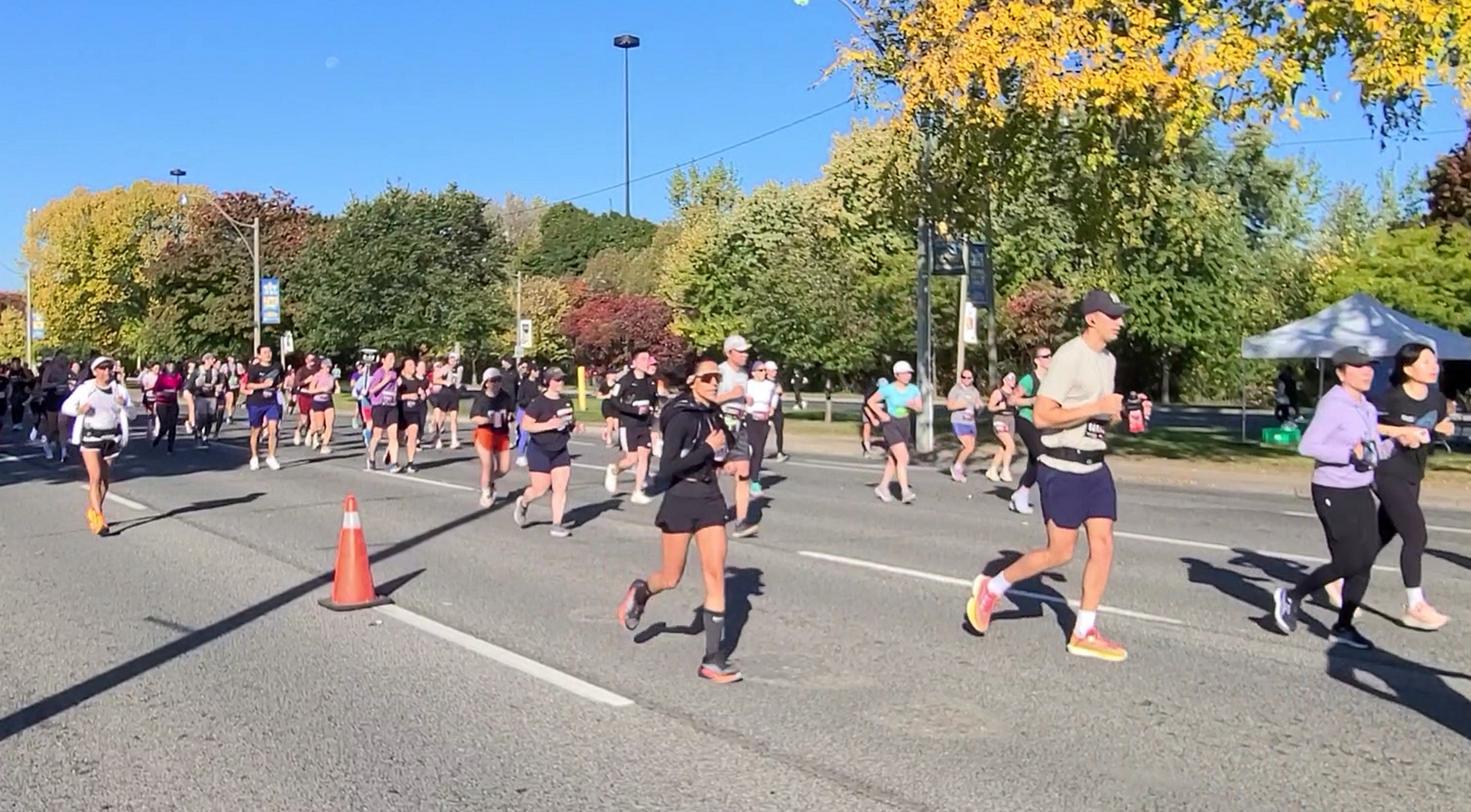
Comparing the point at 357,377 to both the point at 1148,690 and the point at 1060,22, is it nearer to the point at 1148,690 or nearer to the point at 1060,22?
the point at 1060,22

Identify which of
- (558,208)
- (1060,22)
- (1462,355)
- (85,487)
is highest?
(558,208)

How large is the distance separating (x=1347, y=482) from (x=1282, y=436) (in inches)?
690

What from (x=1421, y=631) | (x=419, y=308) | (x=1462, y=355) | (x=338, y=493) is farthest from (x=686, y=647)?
(x=419, y=308)

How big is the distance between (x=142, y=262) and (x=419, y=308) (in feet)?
149

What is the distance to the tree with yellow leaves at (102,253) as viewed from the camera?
281ft

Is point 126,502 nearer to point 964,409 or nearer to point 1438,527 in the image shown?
point 964,409

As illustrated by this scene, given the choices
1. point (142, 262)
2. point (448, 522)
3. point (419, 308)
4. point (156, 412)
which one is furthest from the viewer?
point (142, 262)

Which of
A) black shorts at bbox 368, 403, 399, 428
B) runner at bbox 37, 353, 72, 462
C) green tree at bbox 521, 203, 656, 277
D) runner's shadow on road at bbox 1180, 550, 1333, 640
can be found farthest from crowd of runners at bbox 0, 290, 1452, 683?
green tree at bbox 521, 203, 656, 277

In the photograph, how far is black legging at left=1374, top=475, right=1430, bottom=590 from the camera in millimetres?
8172

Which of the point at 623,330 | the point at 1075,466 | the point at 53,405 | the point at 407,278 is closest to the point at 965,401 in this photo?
the point at 1075,466

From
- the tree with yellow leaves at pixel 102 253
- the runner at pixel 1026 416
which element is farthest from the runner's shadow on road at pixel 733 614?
the tree with yellow leaves at pixel 102 253

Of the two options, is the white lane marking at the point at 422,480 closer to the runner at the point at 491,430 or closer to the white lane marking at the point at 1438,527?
the runner at the point at 491,430

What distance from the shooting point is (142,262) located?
85562 mm

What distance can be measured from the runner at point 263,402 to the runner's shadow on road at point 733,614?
12.5 meters
